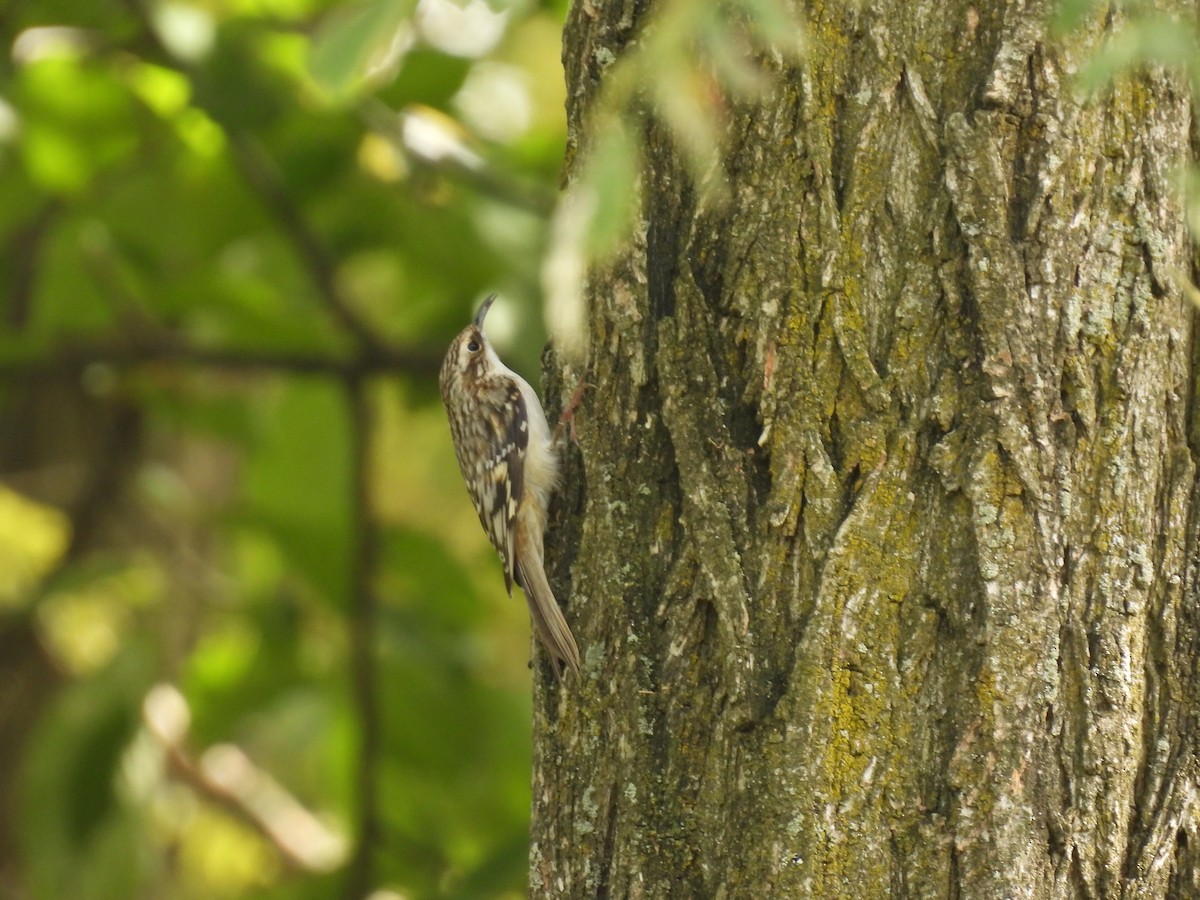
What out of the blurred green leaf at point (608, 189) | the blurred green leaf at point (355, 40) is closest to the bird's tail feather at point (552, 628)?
the blurred green leaf at point (355, 40)

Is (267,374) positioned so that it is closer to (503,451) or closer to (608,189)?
(503,451)

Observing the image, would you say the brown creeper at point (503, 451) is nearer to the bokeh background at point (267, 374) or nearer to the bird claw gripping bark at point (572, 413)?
the bird claw gripping bark at point (572, 413)

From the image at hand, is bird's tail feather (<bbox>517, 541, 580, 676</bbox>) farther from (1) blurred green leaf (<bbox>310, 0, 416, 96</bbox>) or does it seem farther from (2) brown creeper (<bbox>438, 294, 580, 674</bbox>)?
(1) blurred green leaf (<bbox>310, 0, 416, 96</bbox>)

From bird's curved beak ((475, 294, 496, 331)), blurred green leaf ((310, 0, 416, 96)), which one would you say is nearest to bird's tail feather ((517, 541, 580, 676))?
blurred green leaf ((310, 0, 416, 96))

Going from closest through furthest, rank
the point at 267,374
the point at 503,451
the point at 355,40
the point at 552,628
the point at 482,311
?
the point at 355,40, the point at 552,628, the point at 503,451, the point at 482,311, the point at 267,374

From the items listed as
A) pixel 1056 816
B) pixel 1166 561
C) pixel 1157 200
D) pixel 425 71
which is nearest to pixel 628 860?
pixel 1056 816

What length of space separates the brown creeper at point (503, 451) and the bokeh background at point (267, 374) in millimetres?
228

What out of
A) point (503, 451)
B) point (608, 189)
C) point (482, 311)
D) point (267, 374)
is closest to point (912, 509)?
point (608, 189)

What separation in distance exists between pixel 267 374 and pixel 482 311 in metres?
1.01

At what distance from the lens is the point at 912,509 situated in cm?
186

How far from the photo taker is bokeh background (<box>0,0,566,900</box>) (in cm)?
→ 380

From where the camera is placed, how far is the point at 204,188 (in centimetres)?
404

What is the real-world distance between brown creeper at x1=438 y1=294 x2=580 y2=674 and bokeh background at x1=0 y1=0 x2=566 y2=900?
0.75 ft

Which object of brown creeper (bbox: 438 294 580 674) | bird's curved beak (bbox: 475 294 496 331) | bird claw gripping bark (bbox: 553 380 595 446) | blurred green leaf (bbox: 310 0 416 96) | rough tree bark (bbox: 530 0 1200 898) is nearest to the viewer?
blurred green leaf (bbox: 310 0 416 96)
